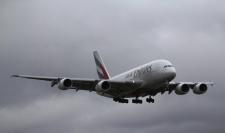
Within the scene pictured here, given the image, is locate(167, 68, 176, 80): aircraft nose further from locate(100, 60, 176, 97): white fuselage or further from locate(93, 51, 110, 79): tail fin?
locate(93, 51, 110, 79): tail fin

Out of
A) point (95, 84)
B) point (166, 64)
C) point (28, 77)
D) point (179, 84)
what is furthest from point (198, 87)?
point (28, 77)

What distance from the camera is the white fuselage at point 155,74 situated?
7725cm

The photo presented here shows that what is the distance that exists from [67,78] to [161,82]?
11012mm

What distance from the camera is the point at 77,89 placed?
81250 mm

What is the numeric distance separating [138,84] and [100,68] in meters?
18.1

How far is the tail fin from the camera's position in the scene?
95.1 meters

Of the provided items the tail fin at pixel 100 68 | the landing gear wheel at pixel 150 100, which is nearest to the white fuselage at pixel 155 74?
the landing gear wheel at pixel 150 100

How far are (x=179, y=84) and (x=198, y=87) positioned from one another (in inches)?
94.6

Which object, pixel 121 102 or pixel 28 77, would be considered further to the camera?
pixel 121 102

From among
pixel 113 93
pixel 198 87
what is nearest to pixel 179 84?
pixel 198 87

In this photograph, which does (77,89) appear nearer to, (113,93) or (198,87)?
(113,93)

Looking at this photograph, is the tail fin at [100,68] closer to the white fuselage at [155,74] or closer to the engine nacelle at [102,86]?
the engine nacelle at [102,86]

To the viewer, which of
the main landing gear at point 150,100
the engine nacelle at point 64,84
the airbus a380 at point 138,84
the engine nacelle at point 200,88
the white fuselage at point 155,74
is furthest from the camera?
the main landing gear at point 150,100

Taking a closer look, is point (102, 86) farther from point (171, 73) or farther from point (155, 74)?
point (171, 73)
